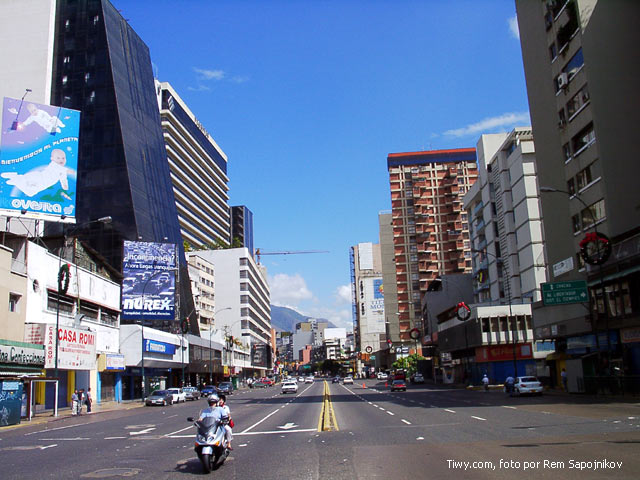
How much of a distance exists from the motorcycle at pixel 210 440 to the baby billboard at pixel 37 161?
124 feet

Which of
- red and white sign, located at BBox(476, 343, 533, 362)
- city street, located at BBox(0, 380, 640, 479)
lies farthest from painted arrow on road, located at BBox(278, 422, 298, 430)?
red and white sign, located at BBox(476, 343, 533, 362)

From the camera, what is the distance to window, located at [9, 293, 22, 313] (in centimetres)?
4152

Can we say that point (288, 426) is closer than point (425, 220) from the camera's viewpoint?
Yes

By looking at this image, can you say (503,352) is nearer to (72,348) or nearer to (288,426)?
(72,348)

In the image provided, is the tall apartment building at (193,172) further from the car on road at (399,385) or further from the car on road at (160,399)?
the car on road at (399,385)

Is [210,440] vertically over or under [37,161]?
under

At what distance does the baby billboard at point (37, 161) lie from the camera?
Answer: 44.5 meters

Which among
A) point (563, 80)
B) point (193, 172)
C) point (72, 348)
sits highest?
point (193, 172)

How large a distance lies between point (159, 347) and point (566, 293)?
4763cm

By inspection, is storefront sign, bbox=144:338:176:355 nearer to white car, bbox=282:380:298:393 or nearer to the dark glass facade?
the dark glass facade

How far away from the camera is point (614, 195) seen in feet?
130

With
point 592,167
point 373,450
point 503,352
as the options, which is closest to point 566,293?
point 592,167

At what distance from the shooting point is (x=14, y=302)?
1655 inches

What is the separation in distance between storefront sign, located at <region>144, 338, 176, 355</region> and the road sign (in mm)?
43466
